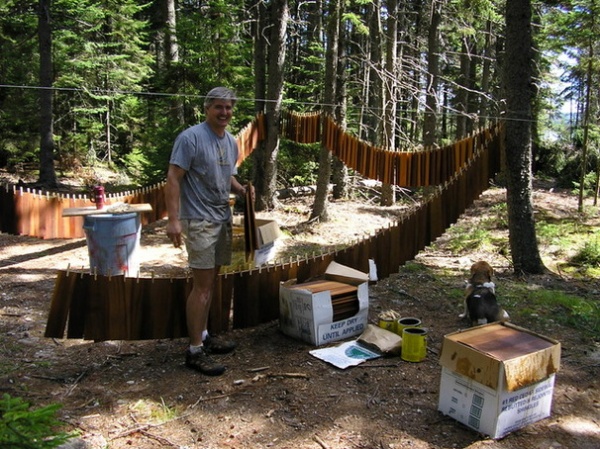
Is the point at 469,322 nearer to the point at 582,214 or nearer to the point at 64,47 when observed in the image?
the point at 582,214

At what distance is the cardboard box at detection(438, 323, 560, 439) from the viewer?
2652 mm

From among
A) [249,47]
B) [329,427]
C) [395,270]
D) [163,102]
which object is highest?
[249,47]

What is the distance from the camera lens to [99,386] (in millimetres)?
3295

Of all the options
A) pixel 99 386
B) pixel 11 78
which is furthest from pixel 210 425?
pixel 11 78

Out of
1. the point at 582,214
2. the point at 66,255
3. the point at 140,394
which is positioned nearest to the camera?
the point at 140,394

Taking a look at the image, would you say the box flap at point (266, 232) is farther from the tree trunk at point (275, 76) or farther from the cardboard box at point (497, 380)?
the tree trunk at point (275, 76)

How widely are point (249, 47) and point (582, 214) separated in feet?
27.9

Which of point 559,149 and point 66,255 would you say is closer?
point 66,255

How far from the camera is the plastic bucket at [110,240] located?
535 centimetres

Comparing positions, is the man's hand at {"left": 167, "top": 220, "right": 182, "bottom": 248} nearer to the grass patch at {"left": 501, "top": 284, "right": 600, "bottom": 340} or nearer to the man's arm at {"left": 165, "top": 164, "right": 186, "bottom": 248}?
the man's arm at {"left": 165, "top": 164, "right": 186, "bottom": 248}

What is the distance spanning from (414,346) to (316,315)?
0.74 m

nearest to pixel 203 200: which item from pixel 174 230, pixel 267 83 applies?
pixel 174 230

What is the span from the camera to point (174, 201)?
3.30 m

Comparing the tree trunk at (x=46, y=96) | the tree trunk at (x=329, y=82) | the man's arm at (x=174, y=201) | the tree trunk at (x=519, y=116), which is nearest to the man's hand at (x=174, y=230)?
A: the man's arm at (x=174, y=201)
